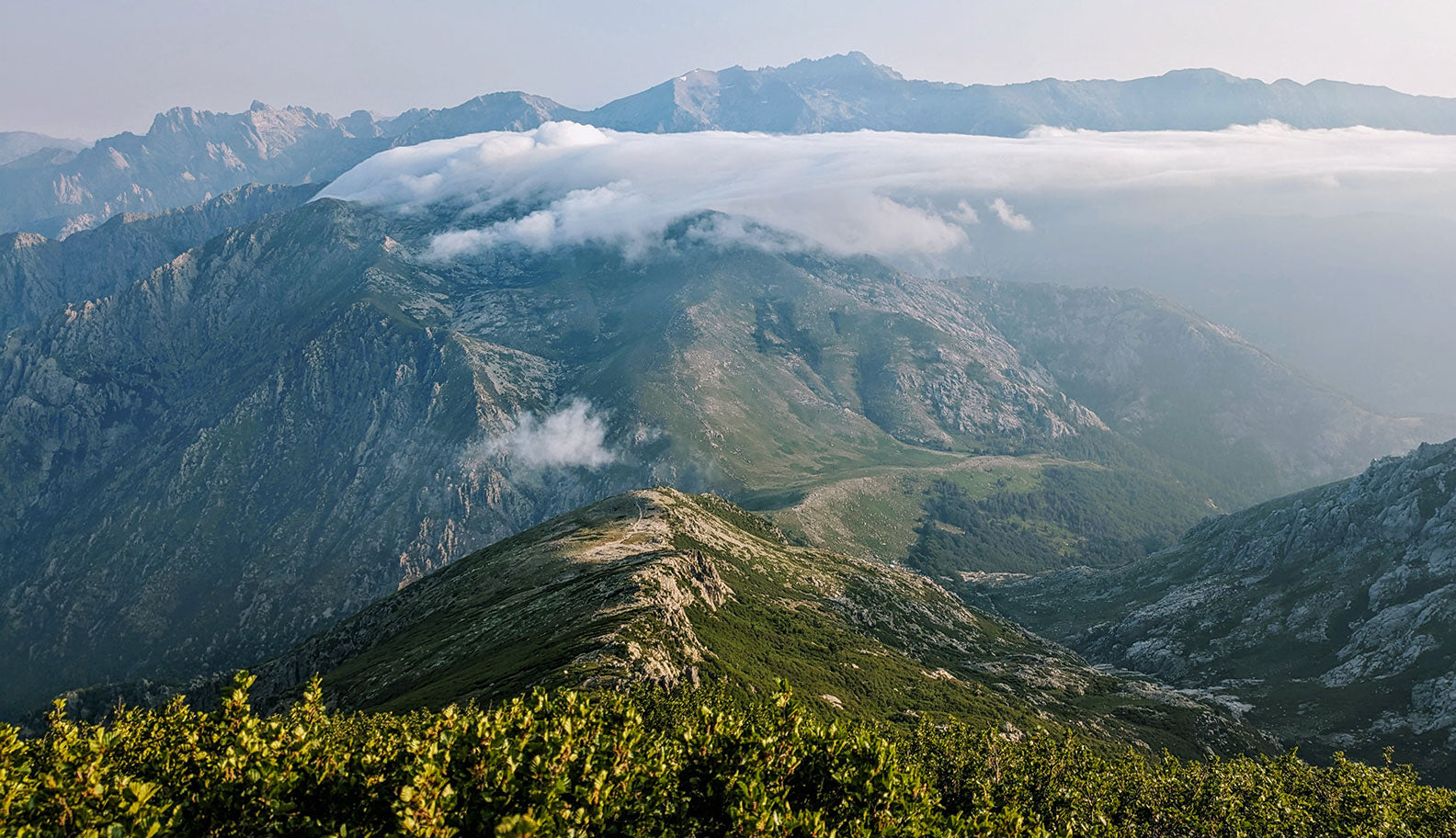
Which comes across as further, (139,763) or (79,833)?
(139,763)

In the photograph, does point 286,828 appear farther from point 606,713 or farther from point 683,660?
point 683,660

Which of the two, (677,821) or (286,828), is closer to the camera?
(286,828)

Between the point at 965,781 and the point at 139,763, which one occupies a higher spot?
the point at 139,763

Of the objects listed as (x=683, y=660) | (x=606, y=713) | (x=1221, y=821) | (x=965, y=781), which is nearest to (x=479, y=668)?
(x=683, y=660)

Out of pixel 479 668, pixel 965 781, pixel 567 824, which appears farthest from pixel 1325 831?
pixel 479 668

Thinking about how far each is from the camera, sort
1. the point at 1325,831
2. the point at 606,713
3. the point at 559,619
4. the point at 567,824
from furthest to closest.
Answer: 1. the point at 559,619
2. the point at 1325,831
3. the point at 606,713
4. the point at 567,824

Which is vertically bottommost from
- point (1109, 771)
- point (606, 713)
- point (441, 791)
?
point (1109, 771)

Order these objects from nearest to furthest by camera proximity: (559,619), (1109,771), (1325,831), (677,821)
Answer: (677,821) < (1325,831) < (1109,771) < (559,619)

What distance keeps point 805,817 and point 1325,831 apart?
98.5 meters

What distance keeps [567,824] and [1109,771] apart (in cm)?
11079

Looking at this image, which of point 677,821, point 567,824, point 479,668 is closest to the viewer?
point 567,824

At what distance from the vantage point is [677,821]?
38.6 m

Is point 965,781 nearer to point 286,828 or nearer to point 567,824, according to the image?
point 567,824

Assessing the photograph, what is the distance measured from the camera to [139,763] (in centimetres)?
4656
